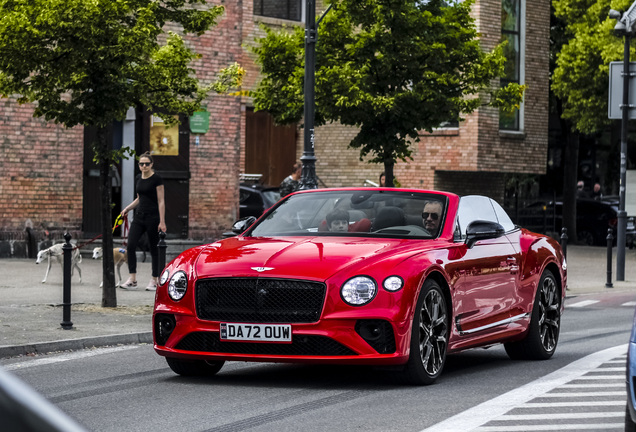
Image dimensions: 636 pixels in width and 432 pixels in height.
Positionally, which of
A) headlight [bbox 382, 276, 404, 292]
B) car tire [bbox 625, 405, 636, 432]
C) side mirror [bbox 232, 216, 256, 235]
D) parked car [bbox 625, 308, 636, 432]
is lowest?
car tire [bbox 625, 405, 636, 432]

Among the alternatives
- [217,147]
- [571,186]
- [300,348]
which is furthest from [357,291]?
[571,186]

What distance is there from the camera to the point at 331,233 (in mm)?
7543

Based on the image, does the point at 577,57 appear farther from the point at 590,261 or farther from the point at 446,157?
the point at 590,261

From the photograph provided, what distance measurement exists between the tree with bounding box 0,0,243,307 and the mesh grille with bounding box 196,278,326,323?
212 inches

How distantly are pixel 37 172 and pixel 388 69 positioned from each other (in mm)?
7236

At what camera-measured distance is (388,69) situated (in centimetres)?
1888

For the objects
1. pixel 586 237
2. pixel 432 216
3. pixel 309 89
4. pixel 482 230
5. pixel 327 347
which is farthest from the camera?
pixel 586 237

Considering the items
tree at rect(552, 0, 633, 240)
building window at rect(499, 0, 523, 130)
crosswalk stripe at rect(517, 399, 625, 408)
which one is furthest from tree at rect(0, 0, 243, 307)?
tree at rect(552, 0, 633, 240)

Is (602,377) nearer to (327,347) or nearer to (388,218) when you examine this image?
(388,218)

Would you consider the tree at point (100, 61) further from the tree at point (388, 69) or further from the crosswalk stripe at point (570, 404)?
the crosswalk stripe at point (570, 404)

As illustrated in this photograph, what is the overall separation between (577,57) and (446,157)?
5.27 meters

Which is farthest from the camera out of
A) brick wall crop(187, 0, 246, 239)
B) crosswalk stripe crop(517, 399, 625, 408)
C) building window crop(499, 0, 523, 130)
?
building window crop(499, 0, 523, 130)

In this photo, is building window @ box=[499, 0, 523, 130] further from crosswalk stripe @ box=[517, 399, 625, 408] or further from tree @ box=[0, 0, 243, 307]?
crosswalk stripe @ box=[517, 399, 625, 408]

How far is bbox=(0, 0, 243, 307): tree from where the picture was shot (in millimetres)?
10951
